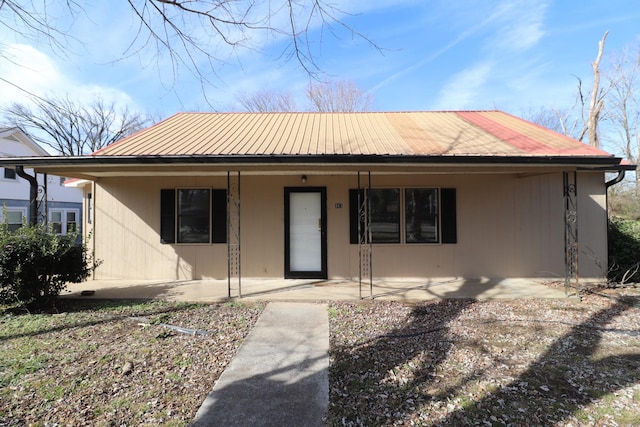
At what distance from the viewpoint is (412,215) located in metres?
6.94

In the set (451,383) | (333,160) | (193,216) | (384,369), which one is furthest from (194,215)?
(451,383)

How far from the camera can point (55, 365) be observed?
129 inches

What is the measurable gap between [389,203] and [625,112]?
21518 mm

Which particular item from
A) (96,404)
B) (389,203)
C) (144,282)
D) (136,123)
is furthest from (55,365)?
(136,123)

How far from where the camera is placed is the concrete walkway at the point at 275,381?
2.46 meters

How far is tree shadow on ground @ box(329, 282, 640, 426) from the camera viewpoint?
2.49 metres

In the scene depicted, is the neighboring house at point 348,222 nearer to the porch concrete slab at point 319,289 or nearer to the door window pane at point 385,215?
the door window pane at point 385,215

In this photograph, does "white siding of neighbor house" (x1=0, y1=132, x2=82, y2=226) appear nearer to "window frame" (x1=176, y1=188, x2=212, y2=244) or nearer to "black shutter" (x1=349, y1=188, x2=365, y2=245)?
"window frame" (x1=176, y1=188, x2=212, y2=244)

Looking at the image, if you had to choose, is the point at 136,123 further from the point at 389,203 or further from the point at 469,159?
the point at 469,159

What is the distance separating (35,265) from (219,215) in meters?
3.05

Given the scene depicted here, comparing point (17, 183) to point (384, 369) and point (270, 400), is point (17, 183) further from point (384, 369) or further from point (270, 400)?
point (384, 369)

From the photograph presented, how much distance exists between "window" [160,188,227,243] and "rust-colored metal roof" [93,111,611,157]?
114 centimetres

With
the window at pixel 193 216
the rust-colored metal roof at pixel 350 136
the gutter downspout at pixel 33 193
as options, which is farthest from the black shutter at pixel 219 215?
the gutter downspout at pixel 33 193

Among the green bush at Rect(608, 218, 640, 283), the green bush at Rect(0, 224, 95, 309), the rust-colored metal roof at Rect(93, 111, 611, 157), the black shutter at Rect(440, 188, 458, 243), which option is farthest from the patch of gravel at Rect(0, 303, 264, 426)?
the green bush at Rect(608, 218, 640, 283)
